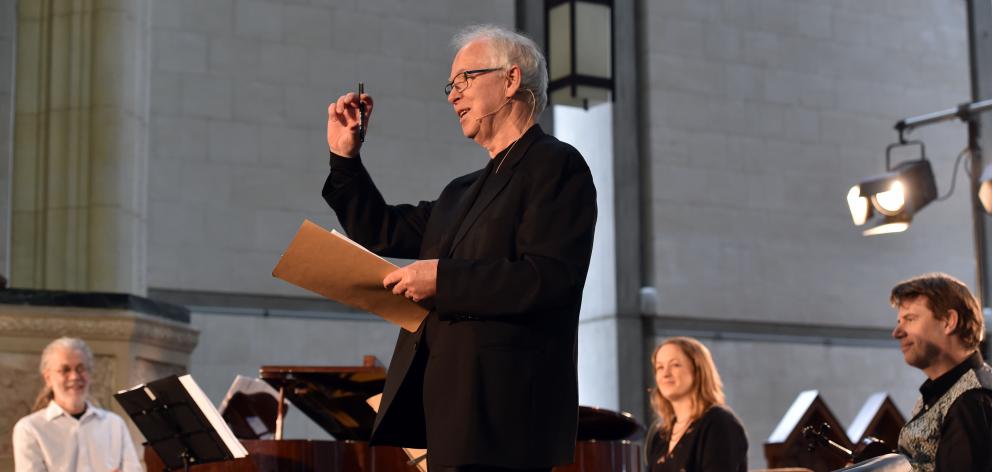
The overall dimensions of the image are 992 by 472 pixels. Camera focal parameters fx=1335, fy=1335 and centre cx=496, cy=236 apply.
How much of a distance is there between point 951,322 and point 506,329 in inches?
75.2

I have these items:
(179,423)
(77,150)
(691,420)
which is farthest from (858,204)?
(179,423)

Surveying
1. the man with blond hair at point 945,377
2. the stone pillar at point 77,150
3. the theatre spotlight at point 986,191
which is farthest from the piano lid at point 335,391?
the theatre spotlight at point 986,191

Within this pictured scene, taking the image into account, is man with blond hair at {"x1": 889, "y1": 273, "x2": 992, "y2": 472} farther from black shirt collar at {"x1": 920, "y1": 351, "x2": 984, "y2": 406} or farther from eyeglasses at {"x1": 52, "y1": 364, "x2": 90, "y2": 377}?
eyeglasses at {"x1": 52, "y1": 364, "x2": 90, "y2": 377}

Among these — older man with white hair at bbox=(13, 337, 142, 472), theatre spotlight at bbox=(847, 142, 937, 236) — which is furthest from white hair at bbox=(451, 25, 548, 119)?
theatre spotlight at bbox=(847, 142, 937, 236)

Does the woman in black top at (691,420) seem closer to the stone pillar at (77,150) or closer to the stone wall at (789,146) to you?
the stone pillar at (77,150)

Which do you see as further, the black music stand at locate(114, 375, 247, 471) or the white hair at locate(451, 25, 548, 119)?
the black music stand at locate(114, 375, 247, 471)

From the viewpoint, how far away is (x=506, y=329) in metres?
2.45

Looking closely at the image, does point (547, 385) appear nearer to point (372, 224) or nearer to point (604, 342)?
point (372, 224)

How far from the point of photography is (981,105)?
28.9ft

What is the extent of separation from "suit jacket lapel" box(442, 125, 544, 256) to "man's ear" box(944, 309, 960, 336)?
1.74m

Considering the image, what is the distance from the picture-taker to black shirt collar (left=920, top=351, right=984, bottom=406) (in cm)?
375

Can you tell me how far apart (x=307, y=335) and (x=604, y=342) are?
2.59m

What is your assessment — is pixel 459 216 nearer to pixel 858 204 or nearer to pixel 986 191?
pixel 986 191

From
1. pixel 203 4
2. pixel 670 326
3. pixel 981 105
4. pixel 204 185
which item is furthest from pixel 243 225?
pixel 981 105
